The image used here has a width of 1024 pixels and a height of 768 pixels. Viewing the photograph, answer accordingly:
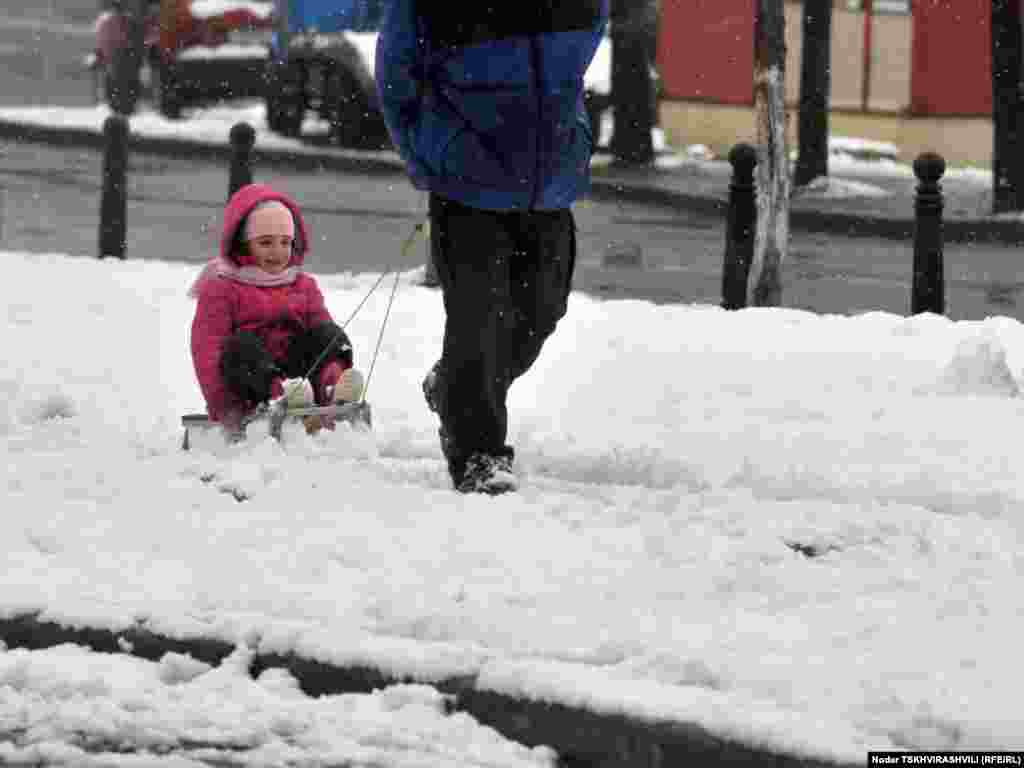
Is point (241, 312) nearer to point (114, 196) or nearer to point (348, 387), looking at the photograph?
point (348, 387)

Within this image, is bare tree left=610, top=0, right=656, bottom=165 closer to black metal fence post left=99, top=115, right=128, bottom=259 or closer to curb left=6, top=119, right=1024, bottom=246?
curb left=6, top=119, right=1024, bottom=246

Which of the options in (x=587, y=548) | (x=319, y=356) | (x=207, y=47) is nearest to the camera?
(x=587, y=548)

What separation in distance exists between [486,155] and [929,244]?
6.10m

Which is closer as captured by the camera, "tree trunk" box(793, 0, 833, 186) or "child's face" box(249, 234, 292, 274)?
"child's face" box(249, 234, 292, 274)

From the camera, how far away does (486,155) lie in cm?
629

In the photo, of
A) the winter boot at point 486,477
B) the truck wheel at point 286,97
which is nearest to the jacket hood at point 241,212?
the winter boot at point 486,477

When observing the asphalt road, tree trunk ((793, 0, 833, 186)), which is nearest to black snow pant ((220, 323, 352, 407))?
the asphalt road

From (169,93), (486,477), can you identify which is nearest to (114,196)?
(486,477)

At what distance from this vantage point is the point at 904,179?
73.6 ft

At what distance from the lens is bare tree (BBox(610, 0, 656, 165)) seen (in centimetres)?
2367

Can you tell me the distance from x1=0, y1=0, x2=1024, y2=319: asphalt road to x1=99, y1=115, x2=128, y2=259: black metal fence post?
933 millimetres

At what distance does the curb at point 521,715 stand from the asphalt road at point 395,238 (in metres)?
7.48

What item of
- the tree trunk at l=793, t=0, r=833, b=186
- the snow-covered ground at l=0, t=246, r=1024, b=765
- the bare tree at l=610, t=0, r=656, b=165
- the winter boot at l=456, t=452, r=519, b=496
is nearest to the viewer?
the snow-covered ground at l=0, t=246, r=1024, b=765

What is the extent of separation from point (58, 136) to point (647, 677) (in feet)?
73.7
